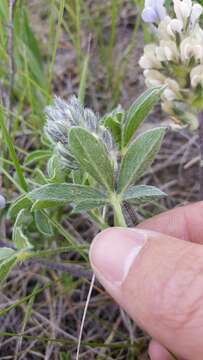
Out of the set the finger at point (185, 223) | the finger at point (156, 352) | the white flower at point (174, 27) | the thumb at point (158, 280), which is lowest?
the finger at point (156, 352)

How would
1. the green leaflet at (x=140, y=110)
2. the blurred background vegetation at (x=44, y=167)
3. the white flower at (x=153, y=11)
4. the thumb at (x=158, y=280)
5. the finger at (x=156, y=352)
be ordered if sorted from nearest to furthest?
the thumb at (x=158, y=280), the green leaflet at (x=140, y=110), the white flower at (x=153, y=11), the finger at (x=156, y=352), the blurred background vegetation at (x=44, y=167)

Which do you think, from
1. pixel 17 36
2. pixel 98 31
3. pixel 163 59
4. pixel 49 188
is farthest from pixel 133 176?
pixel 98 31

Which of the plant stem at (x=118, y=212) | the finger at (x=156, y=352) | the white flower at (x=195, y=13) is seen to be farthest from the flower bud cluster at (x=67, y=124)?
the finger at (x=156, y=352)

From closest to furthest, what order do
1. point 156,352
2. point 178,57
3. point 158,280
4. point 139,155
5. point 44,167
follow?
point 158,280 < point 139,155 < point 178,57 < point 156,352 < point 44,167

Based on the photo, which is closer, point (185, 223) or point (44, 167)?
point (185, 223)

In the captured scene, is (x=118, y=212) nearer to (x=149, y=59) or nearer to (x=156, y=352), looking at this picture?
(x=149, y=59)

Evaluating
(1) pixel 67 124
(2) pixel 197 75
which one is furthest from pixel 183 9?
(1) pixel 67 124

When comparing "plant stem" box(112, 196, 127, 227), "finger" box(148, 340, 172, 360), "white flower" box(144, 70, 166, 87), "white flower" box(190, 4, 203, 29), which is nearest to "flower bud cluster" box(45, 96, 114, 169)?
"plant stem" box(112, 196, 127, 227)

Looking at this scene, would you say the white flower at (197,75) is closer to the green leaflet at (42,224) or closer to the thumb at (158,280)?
the thumb at (158,280)
